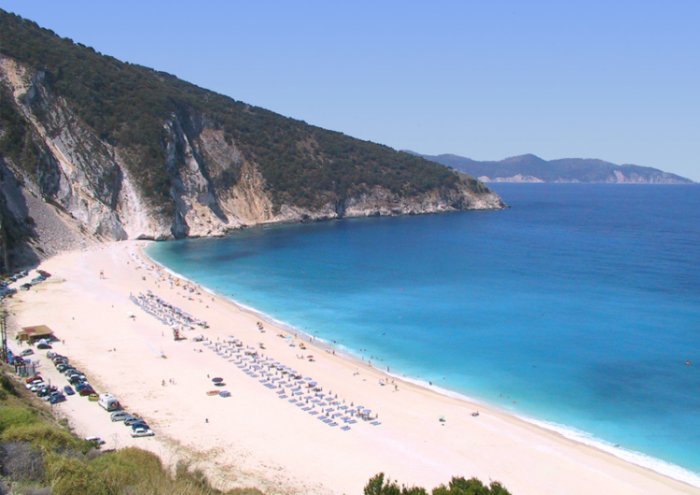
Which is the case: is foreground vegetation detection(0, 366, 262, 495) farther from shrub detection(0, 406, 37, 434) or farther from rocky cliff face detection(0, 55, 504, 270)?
rocky cliff face detection(0, 55, 504, 270)

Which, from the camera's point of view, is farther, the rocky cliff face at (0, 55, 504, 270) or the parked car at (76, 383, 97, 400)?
the rocky cliff face at (0, 55, 504, 270)

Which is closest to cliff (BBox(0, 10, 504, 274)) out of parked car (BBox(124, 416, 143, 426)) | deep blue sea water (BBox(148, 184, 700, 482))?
deep blue sea water (BBox(148, 184, 700, 482))

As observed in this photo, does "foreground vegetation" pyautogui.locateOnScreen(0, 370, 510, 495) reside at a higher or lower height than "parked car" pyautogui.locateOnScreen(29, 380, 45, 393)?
higher

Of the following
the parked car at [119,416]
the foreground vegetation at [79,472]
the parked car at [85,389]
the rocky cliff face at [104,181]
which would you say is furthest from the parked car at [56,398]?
the rocky cliff face at [104,181]

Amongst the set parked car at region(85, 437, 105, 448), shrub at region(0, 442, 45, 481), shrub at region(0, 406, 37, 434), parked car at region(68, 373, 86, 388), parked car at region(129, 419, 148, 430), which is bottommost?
parked car at region(68, 373, 86, 388)

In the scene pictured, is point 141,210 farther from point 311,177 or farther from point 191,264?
point 311,177

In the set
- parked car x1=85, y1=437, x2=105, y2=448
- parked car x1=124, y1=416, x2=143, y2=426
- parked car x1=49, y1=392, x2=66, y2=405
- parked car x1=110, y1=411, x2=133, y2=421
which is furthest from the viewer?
parked car x1=49, y1=392, x2=66, y2=405

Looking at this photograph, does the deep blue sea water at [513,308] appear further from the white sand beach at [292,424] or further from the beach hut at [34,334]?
the beach hut at [34,334]

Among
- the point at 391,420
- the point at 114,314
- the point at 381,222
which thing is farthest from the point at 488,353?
the point at 381,222
